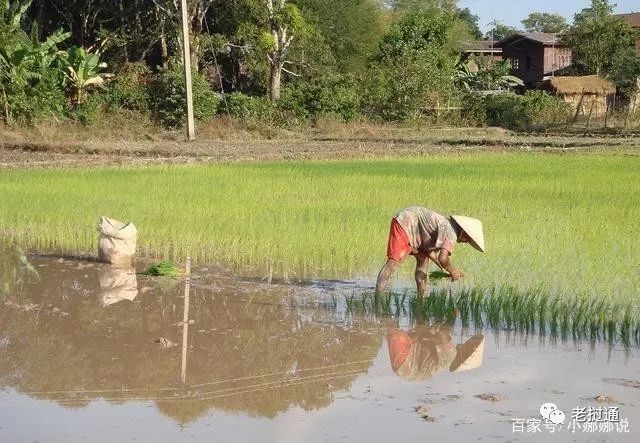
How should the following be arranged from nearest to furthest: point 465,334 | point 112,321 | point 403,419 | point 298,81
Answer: point 403,419 → point 465,334 → point 112,321 → point 298,81

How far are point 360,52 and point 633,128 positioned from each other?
398 inches

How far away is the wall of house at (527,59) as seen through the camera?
46062mm

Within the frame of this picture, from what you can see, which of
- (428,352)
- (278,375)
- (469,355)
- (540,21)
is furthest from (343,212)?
(540,21)

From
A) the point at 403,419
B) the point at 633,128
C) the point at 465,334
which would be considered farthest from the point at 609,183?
the point at 633,128

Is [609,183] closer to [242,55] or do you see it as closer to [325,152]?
[325,152]

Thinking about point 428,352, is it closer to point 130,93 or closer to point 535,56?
point 130,93

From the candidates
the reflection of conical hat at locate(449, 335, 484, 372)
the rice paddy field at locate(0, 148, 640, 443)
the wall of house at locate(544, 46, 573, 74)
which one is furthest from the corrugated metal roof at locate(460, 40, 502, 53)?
the reflection of conical hat at locate(449, 335, 484, 372)

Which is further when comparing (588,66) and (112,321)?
(588,66)

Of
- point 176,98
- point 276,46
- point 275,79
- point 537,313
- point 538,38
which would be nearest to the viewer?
point 537,313

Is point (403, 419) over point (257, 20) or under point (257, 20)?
under

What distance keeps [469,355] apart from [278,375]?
3.40 feet

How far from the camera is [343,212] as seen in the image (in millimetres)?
10469

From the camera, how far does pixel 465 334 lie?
19.1 ft

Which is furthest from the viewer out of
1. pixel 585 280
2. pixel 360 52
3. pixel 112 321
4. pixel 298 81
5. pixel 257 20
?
pixel 360 52
